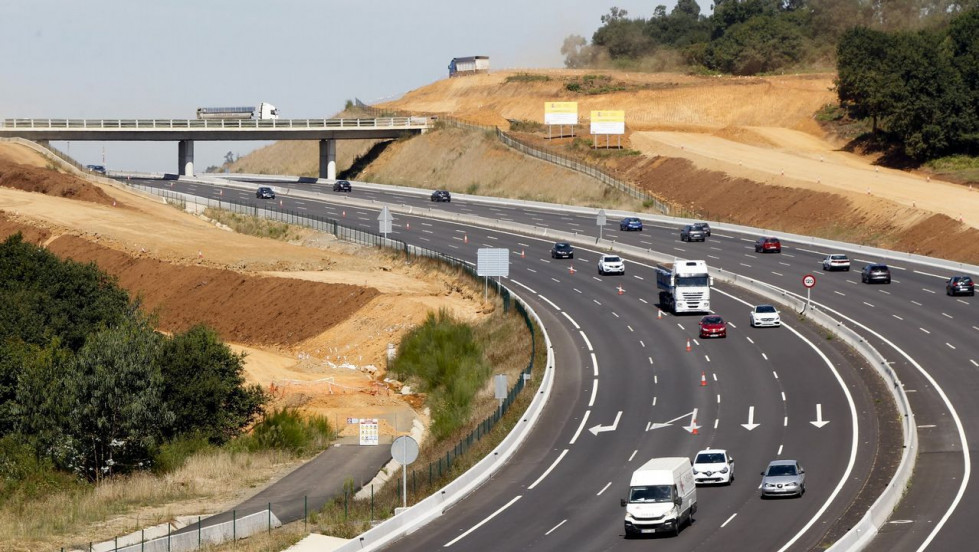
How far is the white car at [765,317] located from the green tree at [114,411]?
1324 inches

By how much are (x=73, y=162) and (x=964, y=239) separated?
94.3m

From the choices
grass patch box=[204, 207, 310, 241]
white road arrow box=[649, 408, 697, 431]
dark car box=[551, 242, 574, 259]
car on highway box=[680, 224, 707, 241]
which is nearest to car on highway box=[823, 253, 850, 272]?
car on highway box=[680, 224, 707, 241]

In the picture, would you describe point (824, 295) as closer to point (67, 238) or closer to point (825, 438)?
point (825, 438)

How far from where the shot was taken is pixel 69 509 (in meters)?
47.2

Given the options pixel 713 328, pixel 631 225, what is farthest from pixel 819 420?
pixel 631 225

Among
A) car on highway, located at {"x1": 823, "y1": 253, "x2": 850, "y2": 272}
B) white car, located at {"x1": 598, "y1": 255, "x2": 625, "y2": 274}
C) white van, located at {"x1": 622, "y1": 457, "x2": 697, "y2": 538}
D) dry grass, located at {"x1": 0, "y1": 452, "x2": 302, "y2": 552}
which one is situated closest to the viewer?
white van, located at {"x1": 622, "y1": 457, "x2": 697, "y2": 538}

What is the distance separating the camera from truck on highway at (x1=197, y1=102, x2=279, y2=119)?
167 meters

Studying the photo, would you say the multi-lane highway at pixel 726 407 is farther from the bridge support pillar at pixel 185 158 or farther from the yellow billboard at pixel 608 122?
the bridge support pillar at pixel 185 158

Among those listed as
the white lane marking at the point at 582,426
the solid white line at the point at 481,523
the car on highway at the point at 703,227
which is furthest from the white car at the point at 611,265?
the solid white line at the point at 481,523

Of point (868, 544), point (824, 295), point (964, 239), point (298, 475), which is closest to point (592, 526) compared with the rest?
point (868, 544)

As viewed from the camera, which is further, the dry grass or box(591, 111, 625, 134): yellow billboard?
box(591, 111, 625, 134): yellow billboard

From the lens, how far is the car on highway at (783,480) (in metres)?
43.9

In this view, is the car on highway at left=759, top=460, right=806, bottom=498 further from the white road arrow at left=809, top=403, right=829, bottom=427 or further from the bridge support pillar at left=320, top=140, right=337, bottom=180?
the bridge support pillar at left=320, top=140, right=337, bottom=180

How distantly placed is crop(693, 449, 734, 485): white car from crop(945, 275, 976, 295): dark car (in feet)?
134
